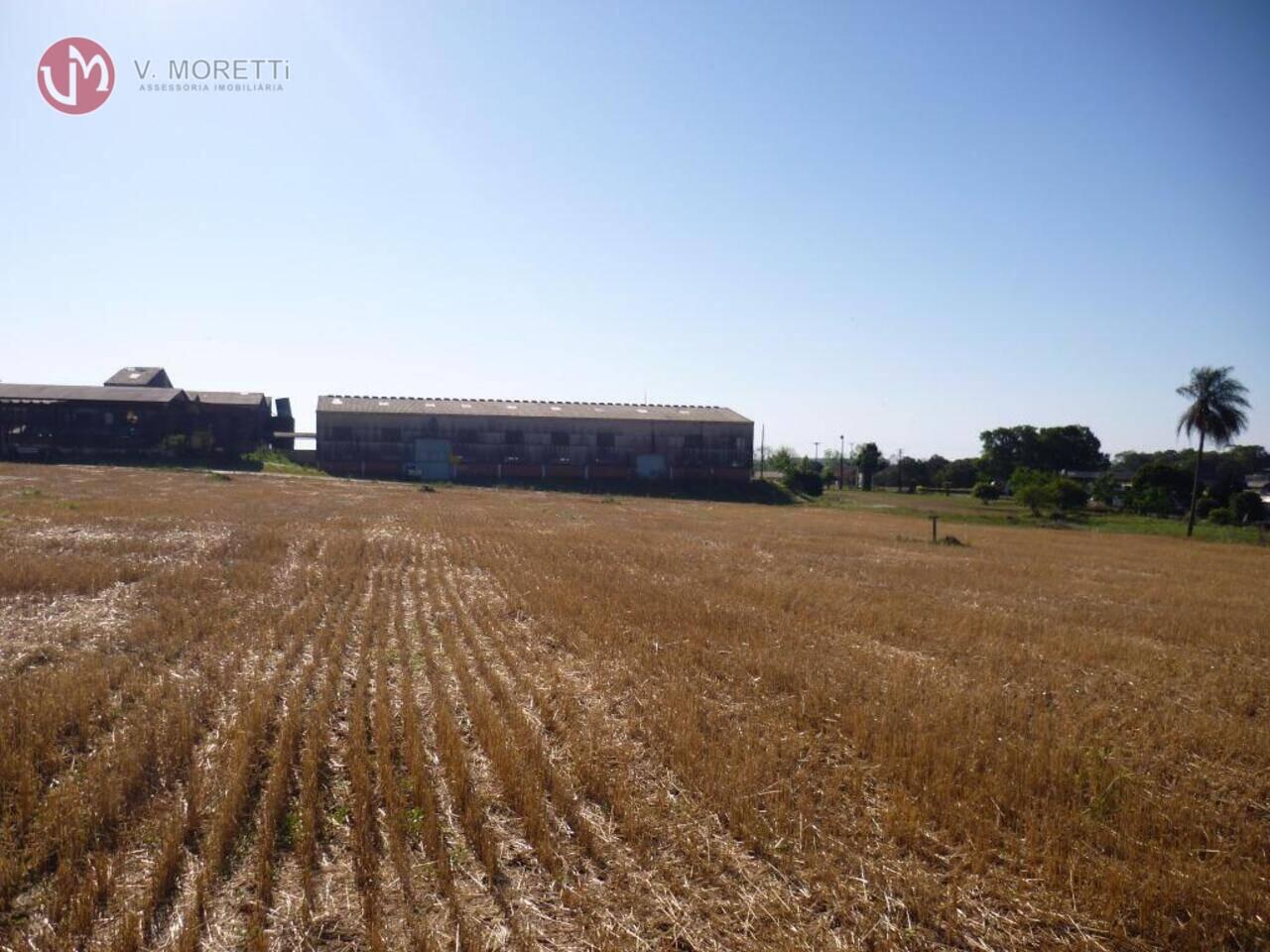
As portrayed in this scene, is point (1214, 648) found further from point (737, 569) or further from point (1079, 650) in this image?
point (737, 569)

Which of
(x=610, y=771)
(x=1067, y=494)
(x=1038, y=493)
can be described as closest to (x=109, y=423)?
(x=610, y=771)

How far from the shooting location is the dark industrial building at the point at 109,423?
58312 mm

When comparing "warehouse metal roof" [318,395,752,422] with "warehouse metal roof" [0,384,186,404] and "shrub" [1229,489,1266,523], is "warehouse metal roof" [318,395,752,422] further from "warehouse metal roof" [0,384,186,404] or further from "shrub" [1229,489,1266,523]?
"shrub" [1229,489,1266,523]

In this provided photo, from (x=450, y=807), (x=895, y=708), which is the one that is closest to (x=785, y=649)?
(x=895, y=708)

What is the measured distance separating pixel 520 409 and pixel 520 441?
5665mm

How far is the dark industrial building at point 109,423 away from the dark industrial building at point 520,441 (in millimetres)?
9298

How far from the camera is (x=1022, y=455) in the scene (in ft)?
341

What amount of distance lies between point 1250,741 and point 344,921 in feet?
26.7

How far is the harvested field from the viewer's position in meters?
4.29

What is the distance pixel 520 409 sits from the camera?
233ft

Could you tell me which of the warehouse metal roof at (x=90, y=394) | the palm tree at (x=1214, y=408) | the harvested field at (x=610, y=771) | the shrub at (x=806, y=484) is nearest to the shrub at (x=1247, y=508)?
the palm tree at (x=1214, y=408)

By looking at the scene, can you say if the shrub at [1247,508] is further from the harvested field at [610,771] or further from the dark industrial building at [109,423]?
the dark industrial building at [109,423]

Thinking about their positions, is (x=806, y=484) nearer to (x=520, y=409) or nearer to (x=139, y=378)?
(x=520, y=409)

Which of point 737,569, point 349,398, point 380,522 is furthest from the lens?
point 349,398
